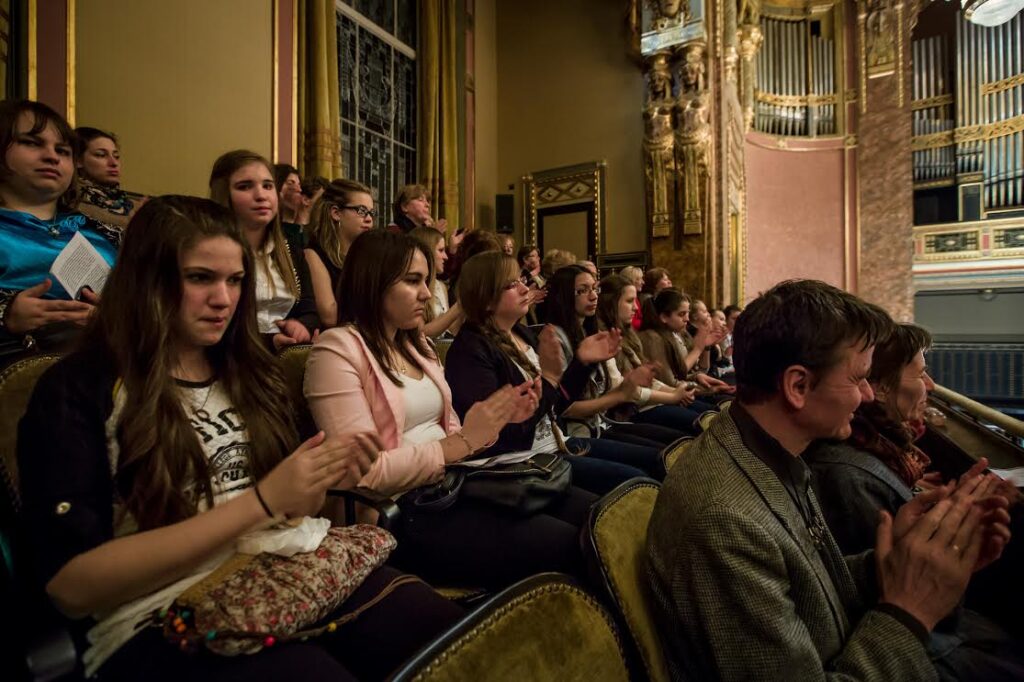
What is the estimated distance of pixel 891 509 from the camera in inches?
48.0

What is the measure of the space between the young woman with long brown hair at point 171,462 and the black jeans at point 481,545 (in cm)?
28

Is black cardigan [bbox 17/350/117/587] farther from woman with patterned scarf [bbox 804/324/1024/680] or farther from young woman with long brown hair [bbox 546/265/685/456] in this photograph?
young woman with long brown hair [bbox 546/265/685/456]

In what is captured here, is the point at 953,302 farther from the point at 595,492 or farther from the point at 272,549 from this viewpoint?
the point at 272,549

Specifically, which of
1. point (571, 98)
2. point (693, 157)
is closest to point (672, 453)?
point (693, 157)

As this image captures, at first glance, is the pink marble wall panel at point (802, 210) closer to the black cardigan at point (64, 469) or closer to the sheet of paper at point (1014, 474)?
the sheet of paper at point (1014, 474)

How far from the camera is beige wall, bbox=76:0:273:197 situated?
337cm

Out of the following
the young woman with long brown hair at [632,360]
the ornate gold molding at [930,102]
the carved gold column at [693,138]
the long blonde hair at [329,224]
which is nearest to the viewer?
the long blonde hair at [329,224]

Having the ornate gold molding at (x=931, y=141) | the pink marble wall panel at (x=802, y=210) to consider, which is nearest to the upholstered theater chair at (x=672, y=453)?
the pink marble wall panel at (x=802, y=210)

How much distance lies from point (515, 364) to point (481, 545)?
78cm

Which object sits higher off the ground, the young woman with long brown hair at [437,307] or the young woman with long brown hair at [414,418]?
the young woman with long brown hair at [437,307]

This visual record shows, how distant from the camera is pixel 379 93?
607 cm

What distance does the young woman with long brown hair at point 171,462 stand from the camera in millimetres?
828

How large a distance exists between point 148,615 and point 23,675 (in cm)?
15

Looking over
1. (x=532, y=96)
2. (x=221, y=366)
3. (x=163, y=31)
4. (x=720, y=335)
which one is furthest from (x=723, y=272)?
(x=221, y=366)
